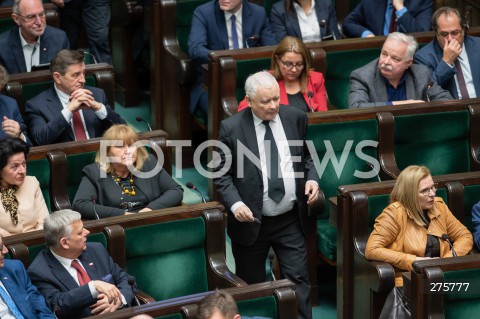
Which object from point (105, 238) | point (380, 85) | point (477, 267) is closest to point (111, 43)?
point (380, 85)

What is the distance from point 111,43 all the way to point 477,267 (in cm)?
257

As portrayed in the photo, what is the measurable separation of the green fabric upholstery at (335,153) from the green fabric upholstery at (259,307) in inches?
32.1

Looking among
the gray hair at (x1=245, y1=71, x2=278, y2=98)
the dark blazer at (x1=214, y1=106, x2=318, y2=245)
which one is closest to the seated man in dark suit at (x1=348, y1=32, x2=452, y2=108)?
the dark blazer at (x1=214, y1=106, x2=318, y2=245)

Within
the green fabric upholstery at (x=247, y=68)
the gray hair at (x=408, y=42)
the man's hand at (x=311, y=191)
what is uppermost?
the gray hair at (x=408, y=42)

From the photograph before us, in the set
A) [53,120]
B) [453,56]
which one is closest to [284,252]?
[53,120]

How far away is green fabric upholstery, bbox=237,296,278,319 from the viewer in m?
2.70

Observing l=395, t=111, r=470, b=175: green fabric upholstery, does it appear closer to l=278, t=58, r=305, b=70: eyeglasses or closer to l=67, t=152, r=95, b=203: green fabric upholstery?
l=278, t=58, r=305, b=70: eyeglasses

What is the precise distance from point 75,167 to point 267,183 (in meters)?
0.61

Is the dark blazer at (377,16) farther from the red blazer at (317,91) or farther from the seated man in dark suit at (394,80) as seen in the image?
the red blazer at (317,91)

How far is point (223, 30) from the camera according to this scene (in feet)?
13.9

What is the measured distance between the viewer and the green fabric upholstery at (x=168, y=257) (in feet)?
10.1

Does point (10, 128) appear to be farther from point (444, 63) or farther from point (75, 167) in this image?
point (444, 63)

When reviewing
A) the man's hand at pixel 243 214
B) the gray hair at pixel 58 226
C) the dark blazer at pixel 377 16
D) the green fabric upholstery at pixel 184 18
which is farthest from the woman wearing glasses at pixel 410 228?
the green fabric upholstery at pixel 184 18

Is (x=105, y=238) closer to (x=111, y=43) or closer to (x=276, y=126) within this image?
(x=276, y=126)
